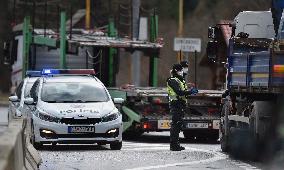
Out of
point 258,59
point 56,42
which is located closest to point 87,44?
point 56,42

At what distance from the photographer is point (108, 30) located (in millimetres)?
27828

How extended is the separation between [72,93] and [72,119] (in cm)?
151

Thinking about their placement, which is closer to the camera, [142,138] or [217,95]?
[217,95]

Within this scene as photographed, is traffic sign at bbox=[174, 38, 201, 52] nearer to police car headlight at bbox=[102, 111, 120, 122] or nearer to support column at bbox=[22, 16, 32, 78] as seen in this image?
support column at bbox=[22, 16, 32, 78]

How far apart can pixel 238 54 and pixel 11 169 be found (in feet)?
30.2

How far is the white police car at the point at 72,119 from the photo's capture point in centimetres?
1805

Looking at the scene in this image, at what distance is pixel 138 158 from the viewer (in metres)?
16.7

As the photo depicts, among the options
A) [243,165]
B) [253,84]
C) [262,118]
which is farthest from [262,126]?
[243,165]

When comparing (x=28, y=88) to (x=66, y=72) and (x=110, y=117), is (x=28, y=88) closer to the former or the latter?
(x=66, y=72)

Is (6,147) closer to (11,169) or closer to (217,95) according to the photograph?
(11,169)

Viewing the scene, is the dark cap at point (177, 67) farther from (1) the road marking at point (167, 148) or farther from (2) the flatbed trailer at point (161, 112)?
(2) the flatbed trailer at point (161, 112)

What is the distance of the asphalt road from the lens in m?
15.1

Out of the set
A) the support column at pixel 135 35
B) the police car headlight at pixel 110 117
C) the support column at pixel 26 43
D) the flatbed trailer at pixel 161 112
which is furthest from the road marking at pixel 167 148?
the support column at pixel 135 35

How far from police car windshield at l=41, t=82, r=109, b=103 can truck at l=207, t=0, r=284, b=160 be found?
234 cm
